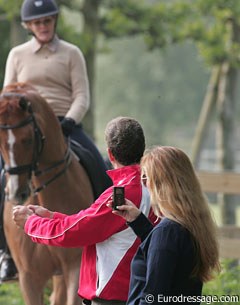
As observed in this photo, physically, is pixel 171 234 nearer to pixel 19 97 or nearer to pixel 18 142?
pixel 18 142

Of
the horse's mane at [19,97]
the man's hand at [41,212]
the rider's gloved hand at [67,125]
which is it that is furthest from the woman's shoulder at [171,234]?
the rider's gloved hand at [67,125]

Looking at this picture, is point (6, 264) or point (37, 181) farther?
point (6, 264)

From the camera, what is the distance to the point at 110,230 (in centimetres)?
485

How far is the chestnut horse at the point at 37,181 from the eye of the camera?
692cm

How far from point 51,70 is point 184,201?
3.76m

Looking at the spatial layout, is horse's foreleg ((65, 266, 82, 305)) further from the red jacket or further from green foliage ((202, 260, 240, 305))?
the red jacket

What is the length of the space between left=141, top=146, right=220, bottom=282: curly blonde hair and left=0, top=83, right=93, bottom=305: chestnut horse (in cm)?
251

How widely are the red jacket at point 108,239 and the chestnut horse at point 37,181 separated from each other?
1971 millimetres

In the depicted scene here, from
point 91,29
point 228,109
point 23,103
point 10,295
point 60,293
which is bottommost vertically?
point 10,295

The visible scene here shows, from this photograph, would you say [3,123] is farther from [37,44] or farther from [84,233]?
[84,233]

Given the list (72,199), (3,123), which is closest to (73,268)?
(72,199)

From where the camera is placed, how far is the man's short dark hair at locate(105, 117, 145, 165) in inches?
195

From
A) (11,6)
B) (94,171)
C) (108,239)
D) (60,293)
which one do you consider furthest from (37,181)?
(11,6)

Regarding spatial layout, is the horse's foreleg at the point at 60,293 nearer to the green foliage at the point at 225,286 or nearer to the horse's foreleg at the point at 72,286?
the horse's foreleg at the point at 72,286
